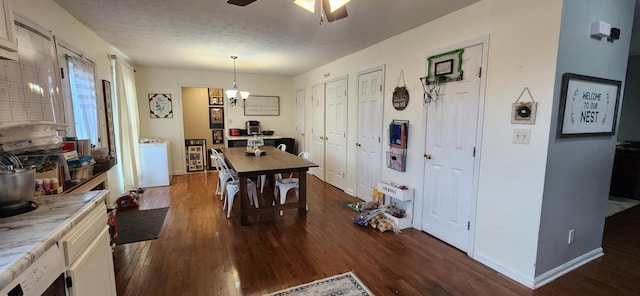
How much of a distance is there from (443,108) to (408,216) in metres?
1.32

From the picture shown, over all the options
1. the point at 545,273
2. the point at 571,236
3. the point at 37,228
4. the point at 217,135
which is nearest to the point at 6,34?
the point at 37,228

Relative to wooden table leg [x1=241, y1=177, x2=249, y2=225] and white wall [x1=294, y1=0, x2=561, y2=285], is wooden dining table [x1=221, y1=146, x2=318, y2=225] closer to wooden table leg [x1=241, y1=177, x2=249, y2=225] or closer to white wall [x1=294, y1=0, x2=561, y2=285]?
wooden table leg [x1=241, y1=177, x2=249, y2=225]

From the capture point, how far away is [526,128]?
2.07 metres

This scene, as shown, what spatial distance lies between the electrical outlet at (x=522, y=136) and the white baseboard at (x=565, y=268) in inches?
41.7

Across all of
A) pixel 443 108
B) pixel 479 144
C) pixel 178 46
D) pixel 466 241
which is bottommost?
pixel 466 241

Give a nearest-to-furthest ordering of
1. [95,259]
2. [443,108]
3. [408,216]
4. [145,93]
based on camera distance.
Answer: [95,259] → [443,108] → [408,216] → [145,93]

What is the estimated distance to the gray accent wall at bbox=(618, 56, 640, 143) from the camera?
4590 millimetres

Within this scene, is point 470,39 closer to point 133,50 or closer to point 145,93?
point 133,50

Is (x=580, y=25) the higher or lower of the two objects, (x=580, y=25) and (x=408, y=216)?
the higher

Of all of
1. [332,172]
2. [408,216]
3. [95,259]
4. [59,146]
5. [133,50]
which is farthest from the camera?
[332,172]

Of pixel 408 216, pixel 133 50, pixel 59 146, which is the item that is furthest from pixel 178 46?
pixel 408 216

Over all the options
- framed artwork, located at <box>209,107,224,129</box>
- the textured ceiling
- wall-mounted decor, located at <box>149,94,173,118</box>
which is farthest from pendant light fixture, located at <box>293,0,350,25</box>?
framed artwork, located at <box>209,107,224,129</box>

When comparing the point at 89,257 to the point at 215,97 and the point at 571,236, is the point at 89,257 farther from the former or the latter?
the point at 215,97

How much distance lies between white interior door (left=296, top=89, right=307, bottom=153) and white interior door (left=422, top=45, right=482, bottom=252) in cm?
382
